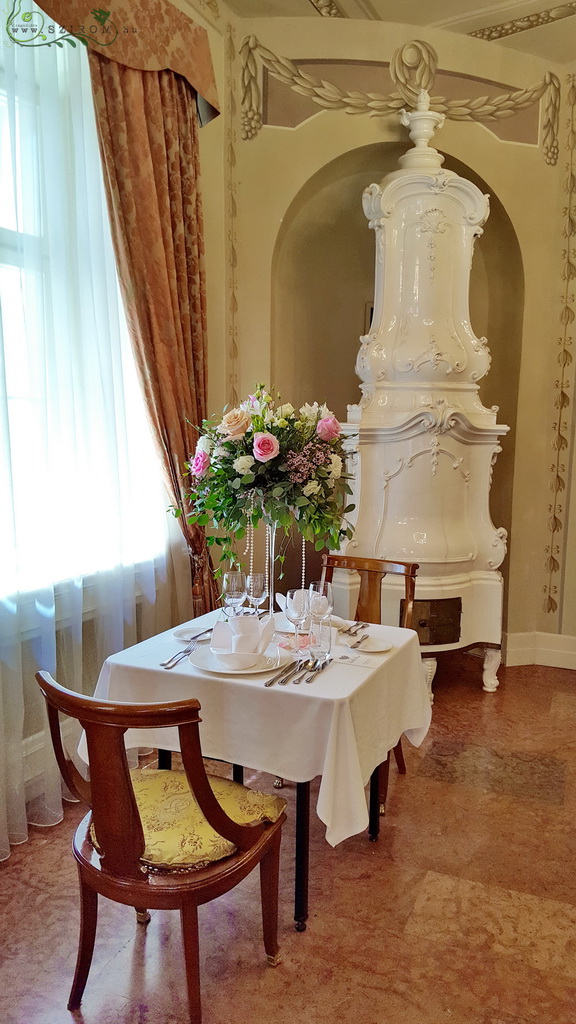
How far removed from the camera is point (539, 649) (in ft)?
15.0

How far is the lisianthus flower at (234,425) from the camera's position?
2.11 metres

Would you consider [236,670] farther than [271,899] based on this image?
Yes

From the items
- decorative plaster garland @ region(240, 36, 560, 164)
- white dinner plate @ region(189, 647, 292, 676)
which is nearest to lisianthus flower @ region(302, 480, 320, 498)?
white dinner plate @ region(189, 647, 292, 676)

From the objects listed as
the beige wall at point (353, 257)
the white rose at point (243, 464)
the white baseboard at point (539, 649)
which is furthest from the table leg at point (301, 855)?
the white baseboard at point (539, 649)

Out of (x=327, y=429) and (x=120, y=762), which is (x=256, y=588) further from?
(x=120, y=762)

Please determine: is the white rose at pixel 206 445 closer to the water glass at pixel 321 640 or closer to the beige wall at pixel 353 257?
the water glass at pixel 321 640

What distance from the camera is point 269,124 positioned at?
Answer: 389 centimetres

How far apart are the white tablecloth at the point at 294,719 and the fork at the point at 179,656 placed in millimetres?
20

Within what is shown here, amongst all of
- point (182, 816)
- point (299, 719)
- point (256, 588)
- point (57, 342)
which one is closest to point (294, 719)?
point (299, 719)

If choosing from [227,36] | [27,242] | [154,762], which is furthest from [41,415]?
[227,36]

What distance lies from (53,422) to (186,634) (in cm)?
91

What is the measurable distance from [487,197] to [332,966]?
3.46 metres

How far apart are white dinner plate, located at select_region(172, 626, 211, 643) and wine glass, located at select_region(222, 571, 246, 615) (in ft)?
0.53

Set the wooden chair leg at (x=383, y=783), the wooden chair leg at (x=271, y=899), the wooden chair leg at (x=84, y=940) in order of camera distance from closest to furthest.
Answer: the wooden chair leg at (x=84, y=940), the wooden chair leg at (x=271, y=899), the wooden chair leg at (x=383, y=783)
